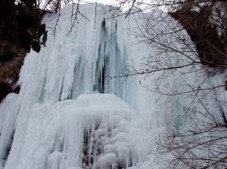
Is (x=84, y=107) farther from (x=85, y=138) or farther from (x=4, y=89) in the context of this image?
(x=4, y=89)

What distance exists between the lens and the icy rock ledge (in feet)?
17.0

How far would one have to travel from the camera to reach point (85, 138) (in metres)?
5.48

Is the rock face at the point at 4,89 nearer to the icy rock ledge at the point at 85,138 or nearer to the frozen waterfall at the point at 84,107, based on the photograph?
the frozen waterfall at the point at 84,107

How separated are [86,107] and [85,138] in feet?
2.03

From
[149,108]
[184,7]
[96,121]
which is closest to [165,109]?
[149,108]

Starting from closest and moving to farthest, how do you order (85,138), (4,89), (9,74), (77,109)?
(85,138) < (77,109) < (4,89) < (9,74)

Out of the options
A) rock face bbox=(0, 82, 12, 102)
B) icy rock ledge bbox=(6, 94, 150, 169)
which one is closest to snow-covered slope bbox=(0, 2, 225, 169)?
icy rock ledge bbox=(6, 94, 150, 169)

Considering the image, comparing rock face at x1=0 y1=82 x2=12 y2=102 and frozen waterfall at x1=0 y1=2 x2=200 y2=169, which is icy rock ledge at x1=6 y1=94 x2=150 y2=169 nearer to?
frozen waterfall at x1=0 y1=2 x2=200 y2=169

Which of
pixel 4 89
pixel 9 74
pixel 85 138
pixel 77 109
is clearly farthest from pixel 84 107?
pixel 9 74

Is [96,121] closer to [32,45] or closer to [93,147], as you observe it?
[93,147]

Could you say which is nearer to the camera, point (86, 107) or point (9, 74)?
point (86, 107)

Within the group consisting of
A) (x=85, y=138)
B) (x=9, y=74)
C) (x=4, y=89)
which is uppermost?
(x=9, y=74)

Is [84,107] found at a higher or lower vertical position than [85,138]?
higher

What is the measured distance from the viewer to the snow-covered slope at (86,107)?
527cm
